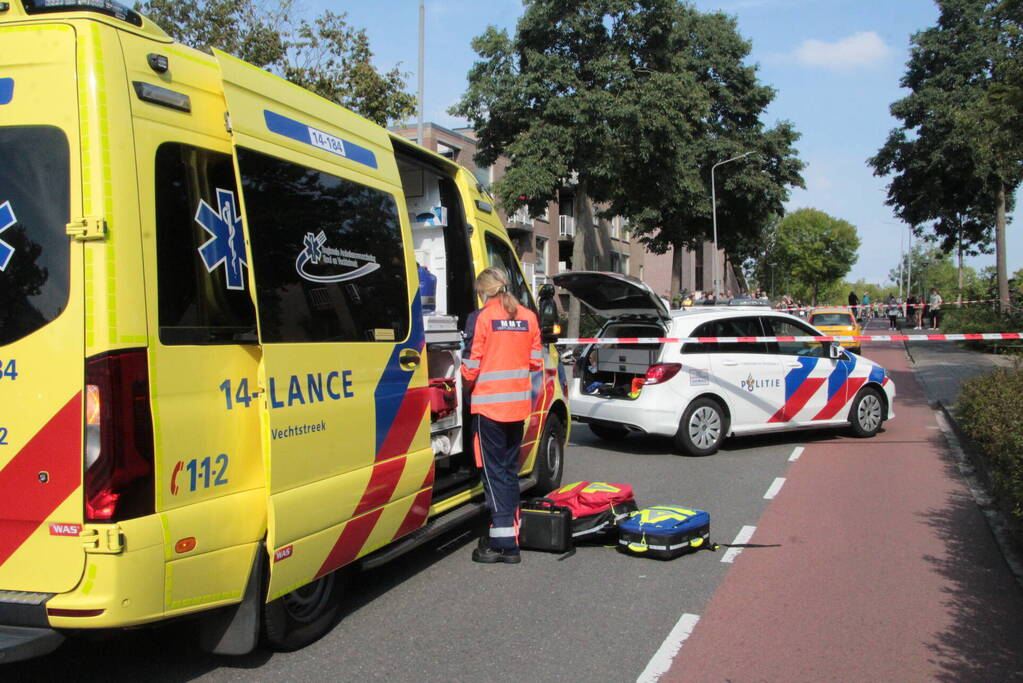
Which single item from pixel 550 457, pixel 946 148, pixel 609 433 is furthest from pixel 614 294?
pixel 946 148

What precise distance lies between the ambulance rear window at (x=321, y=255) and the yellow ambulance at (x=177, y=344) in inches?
0.5

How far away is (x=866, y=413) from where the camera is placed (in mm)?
10742

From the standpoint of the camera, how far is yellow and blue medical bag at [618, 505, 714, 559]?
5625mm

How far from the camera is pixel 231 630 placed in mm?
3572

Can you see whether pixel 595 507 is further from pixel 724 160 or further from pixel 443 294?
pixel 724 160

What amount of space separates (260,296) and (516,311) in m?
2.20

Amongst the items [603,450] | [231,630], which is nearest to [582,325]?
[603,450]

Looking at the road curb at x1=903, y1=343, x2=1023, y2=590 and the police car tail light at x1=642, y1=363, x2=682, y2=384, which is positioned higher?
the police car tail light at x1=642, y1=363, x2=682, y2=384

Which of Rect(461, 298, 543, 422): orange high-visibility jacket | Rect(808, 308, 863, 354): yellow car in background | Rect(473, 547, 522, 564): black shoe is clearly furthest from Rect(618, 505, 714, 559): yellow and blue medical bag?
Rect(808, 308, 863, 354): yellow car in background

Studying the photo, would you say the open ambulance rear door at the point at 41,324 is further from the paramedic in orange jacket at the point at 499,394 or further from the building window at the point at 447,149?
the building window at the point at 447,149

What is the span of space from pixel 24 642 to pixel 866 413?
1003cm

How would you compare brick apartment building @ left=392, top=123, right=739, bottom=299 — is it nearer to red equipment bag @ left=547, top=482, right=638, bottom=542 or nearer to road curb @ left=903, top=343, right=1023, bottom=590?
road curb @ left=903, top=343, right=1023, bottom=590

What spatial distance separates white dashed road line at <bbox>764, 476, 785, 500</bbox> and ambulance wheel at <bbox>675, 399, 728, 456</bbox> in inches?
47.3

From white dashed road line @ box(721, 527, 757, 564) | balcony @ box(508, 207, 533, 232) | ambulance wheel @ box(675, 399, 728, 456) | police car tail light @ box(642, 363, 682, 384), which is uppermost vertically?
balcony @ box(508, 207, 533, 232)
